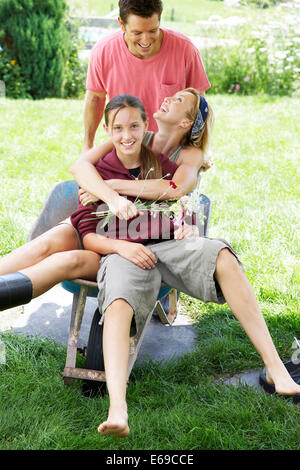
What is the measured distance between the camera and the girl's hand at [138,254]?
2.35 m

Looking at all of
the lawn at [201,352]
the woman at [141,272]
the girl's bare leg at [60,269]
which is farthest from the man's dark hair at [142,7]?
the lawn at [201,352]

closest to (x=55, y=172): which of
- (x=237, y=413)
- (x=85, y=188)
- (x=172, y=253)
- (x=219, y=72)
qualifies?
(x=85, y=188)

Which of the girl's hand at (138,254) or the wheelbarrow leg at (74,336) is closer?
the girl's hand at (138,254)

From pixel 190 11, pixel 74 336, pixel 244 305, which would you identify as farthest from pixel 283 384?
pixel 190 11

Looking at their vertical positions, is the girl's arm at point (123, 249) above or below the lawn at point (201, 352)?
above

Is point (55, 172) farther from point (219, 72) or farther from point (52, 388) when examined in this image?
point (219, 72)

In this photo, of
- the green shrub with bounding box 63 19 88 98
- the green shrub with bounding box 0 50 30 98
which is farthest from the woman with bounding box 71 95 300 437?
the green shrub with bounding box 63 19 88 98

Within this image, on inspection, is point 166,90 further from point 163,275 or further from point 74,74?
point 74,74

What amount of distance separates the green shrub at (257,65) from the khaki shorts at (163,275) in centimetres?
594

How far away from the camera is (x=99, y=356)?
2432mm

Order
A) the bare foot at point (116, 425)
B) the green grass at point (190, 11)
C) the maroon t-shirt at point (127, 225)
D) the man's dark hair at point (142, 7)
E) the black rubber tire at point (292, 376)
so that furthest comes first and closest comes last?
the green grass at point (190, 11) < the man's dark hair at point (142, 7) < the maroon t-shirt at point (127, 225) < the black rubber tire at point (292, 376) < the bare foot at point (116, 425)

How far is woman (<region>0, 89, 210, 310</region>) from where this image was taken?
2.27 metres

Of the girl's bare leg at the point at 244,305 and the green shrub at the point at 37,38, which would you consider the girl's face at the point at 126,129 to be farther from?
the green shrub at the point at 37,38
